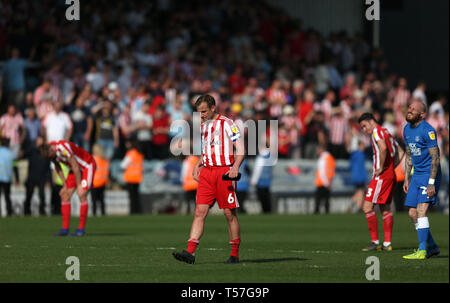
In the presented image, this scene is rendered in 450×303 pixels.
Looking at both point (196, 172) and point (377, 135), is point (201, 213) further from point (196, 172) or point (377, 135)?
point (377, 135)

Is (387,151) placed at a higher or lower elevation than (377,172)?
higher

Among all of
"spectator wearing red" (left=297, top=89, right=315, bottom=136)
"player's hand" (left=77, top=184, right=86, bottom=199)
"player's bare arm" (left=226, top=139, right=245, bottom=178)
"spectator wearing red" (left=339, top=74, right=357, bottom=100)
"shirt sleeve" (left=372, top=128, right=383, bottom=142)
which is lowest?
"player's hand" (left=77, top=184, right=86, bottom=199)

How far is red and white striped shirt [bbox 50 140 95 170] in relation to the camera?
17.3 m

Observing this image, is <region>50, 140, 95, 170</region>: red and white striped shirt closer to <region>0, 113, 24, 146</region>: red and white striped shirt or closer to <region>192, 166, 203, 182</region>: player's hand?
<region>192, 166, 203, 182</region>: player's hand

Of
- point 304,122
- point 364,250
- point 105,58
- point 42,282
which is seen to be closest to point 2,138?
point 105,58

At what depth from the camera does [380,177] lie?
51.7 feet

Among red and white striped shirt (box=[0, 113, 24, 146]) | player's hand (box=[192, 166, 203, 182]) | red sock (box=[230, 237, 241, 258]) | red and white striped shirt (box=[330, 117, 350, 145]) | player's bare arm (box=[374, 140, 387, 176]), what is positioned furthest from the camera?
red and white striped shirt (box=[330, 117, 350, 145])

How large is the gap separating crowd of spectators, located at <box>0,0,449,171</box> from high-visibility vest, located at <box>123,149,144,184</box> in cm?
68

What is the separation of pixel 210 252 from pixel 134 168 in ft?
37.7

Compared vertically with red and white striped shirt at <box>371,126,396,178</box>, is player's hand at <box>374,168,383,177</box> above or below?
below

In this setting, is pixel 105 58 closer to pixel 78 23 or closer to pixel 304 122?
pixel 78 23

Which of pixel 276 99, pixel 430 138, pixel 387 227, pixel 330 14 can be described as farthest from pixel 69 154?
pixel 330 14

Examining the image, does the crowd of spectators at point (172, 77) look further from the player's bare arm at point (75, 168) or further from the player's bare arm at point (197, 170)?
the player's bare arm at point (197, 170)

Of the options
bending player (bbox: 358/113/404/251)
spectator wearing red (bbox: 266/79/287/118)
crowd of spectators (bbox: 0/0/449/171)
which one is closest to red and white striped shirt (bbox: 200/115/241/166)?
bending player (bbox: 358/113/404/251)
